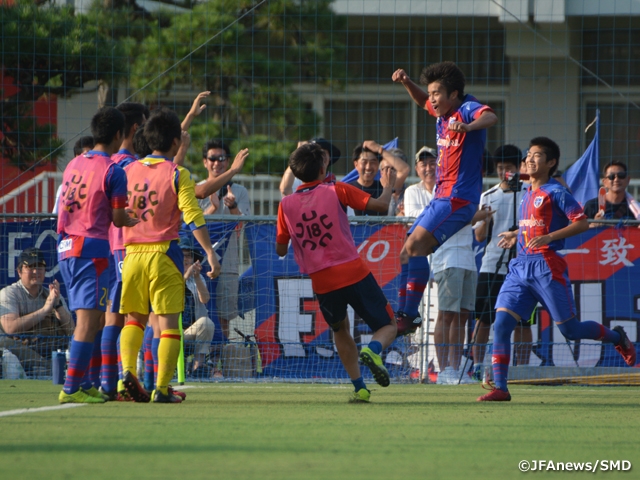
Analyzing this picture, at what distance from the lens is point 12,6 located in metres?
12.3

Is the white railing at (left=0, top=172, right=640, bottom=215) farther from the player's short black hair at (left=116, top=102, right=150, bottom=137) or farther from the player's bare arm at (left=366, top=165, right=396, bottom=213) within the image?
the player's bare arm at (left=366, top=165, right=396, bottom=213)

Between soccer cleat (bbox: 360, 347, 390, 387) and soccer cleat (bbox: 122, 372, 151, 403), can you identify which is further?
soccer cleat (bbox: 122, 372, 151, 403)

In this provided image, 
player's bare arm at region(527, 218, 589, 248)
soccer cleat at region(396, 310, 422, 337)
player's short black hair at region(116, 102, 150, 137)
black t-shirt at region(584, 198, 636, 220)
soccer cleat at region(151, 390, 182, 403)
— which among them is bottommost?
soccer cleat at region(151, 390, 182, 403)

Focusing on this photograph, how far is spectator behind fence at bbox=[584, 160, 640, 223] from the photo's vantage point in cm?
1015

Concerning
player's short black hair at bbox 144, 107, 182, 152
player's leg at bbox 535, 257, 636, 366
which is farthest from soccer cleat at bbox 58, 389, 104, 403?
player's leg at bbox 535, 257, 636, 366

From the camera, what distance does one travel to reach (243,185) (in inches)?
529

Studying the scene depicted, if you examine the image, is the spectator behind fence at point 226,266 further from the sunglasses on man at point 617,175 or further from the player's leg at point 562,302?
the sunglasses on man at point 617,175

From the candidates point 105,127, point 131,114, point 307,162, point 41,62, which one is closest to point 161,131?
point 105,127

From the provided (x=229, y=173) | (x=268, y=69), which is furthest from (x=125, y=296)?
(x=268, y=69)

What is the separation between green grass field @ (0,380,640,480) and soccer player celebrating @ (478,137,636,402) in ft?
1.81

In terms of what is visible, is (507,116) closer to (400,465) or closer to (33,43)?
(33,43)

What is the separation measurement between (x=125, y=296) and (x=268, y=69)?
8602mm

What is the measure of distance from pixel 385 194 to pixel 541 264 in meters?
1.30

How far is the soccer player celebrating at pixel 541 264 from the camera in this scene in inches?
269
